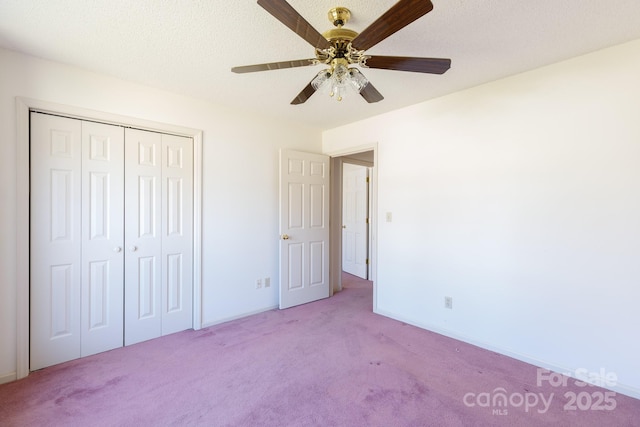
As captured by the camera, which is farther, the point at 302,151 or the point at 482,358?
the point at 302,151

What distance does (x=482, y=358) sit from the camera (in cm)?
244

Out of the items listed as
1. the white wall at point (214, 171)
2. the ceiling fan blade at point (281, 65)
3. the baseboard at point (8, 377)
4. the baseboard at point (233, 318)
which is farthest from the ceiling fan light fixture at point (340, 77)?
the baseboard at point (8, 377)

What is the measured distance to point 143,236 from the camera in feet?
8.86

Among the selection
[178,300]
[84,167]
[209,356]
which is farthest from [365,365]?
[84,167]

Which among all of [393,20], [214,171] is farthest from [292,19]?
[214,171]

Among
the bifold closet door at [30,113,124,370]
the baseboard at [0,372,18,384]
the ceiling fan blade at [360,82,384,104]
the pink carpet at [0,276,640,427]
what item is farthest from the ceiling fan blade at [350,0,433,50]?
the baseboard at [0,372,18,384]

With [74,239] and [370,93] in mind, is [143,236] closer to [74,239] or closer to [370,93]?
[74,239]

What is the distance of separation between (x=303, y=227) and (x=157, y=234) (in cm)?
170

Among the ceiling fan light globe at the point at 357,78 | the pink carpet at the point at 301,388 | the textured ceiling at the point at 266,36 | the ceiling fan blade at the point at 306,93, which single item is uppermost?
the textured ceiling at the point at 266,36

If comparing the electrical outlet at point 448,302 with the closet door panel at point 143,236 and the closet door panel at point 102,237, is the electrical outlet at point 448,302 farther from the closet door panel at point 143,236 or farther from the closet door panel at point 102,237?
the closet door panel at point 102,237

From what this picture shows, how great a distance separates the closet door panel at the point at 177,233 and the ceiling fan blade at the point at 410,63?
217cm

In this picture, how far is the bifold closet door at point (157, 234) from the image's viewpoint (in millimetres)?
2631

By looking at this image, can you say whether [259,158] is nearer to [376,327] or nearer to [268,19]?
[268,19]

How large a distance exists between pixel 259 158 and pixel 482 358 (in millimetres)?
3067
